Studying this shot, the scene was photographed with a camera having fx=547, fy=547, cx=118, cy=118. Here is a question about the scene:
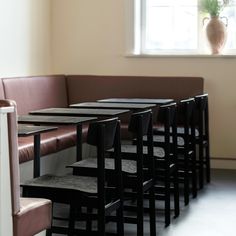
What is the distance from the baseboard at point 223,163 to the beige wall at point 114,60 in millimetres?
46

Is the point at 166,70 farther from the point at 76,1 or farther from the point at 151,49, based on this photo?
the point at 76,1

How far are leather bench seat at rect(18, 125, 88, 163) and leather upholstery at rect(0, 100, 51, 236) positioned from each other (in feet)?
5.80

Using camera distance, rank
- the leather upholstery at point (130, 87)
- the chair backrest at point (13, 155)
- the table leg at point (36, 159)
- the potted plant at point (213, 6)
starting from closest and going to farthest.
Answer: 1. the chair backrest at point (13, 155)
2. the table leg at point (36, 159)
3. the leather upholstery at point (130, 87)
4. the potted plant at point (213, 6)

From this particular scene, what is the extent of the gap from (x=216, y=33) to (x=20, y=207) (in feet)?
13.8

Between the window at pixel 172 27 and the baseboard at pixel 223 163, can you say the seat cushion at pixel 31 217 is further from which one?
the window at pixel 172 27

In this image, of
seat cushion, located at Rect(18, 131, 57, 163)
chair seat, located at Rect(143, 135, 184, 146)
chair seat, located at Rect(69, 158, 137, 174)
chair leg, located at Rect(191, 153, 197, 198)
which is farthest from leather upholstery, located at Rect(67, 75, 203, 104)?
chair seat, located at Rect(69, 158, 137, 174)

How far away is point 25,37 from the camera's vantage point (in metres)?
5.77

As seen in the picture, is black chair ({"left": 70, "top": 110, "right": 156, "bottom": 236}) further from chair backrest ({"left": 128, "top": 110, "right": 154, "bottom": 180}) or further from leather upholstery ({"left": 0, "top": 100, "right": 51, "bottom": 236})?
leather upholstery ({"left": 0, "top": 100, "right": 51, "bottom": 236})

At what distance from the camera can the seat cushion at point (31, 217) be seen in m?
2.17

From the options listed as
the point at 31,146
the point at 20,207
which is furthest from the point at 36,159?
the point at 20,207

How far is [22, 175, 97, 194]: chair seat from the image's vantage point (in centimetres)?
291

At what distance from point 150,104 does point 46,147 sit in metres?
1.01

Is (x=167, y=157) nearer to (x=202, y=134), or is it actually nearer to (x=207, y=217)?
(x=207, y=217)

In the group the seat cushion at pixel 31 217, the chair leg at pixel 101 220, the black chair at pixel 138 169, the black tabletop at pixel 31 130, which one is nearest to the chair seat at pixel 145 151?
the black chair at pixel 138 169
